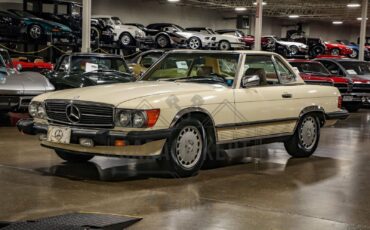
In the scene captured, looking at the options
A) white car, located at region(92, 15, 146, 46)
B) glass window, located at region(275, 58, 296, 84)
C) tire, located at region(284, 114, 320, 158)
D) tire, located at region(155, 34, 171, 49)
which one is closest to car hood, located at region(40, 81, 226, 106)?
glass window, located at region(275, 58, 296, 84)

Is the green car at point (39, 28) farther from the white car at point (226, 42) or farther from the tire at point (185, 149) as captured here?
the tire at point (185, 149)

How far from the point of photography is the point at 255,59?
7.23 metres

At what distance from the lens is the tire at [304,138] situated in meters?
7.60

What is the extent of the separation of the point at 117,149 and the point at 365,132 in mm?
7212

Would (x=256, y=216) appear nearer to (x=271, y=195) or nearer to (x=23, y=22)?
(x=271, y=195)

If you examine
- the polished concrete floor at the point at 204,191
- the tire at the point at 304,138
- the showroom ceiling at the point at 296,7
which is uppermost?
the showroom ceiling at the point at 296,7

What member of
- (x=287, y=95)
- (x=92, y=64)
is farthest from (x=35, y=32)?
(x=287, y=95)

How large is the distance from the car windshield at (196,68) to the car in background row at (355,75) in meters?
10.3

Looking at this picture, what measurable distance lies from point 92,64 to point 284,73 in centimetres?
574

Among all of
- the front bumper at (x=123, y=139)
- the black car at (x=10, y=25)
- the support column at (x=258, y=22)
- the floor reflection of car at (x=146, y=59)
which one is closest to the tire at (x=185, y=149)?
the front bumper at (x=123, y=139)

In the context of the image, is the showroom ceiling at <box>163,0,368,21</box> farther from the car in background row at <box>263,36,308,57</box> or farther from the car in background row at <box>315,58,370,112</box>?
the car in background row at <box>315,58,370,112</box>

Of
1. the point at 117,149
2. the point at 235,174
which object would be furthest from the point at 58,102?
the point at 235,174

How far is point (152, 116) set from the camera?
562 centimetres

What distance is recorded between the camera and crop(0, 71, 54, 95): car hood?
1013 cm
